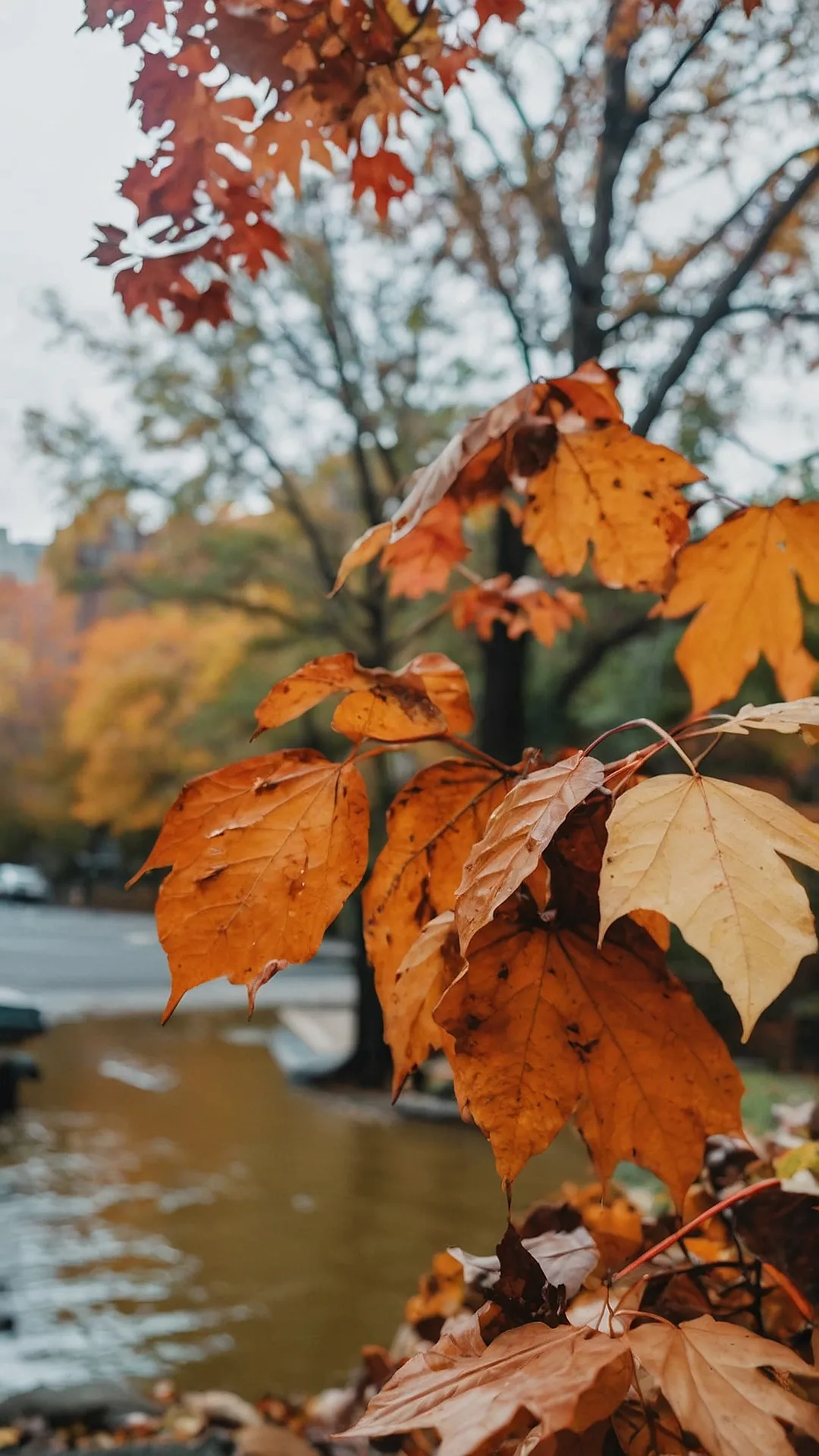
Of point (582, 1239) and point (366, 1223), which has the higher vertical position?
point (582, 1239)

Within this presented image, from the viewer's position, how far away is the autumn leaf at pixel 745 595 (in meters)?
0.81

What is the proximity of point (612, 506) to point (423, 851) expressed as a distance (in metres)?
0.32

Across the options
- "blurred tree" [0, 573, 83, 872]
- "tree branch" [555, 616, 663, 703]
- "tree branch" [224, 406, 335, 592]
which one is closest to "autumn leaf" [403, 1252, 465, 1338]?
"tree branch" [555, 616, 663, 703]

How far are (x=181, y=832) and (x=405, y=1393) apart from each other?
31 cm

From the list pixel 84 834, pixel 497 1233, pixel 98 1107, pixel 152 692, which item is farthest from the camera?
pixel 84 834

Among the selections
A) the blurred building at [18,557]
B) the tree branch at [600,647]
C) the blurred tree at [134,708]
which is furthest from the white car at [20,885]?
the blurred building at [18,557]

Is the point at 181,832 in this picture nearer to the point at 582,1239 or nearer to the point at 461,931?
the point at 461,931

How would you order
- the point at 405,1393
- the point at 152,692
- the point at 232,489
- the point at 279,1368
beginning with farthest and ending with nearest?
the point at 152,692 < the point at 232,489 < the point at 279,1368 < the point at 405,1393

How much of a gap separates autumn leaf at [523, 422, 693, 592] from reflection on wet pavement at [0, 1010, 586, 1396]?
99.4 inches

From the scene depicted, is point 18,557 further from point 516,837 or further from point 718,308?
point 718,308

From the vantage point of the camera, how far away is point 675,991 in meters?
0.59

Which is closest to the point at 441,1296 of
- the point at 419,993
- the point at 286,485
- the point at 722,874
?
the point at 419,993

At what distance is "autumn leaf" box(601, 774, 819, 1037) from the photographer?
44 cm

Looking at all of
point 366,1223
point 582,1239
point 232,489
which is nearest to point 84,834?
point 232,489
